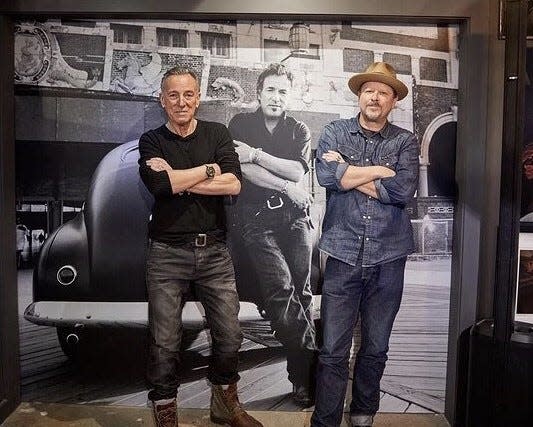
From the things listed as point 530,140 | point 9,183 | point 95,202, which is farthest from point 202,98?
point 530,140

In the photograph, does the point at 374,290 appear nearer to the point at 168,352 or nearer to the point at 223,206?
the point at 223,206

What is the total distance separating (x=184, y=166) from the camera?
296cm

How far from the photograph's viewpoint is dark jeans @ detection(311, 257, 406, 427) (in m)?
2.97

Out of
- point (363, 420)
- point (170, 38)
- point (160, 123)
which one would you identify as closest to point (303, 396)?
point (363, 420)

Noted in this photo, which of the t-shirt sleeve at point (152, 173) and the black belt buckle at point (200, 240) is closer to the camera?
the t-shirt sleeve at point (152, 173)

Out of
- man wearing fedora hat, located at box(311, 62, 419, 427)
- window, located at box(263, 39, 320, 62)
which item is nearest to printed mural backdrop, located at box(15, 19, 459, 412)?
window, located at box(263, 39, 320, 62)

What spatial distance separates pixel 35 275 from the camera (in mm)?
3449

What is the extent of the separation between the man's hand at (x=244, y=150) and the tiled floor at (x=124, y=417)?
1.61 meters

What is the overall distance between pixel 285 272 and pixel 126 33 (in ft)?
5.81

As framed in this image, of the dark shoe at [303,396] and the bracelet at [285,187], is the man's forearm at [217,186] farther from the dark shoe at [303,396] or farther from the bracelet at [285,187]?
the dark shoe at [303,396]

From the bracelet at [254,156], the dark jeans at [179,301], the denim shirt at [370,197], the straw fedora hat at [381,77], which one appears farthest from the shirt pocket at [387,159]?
the dark jeans at [179,301]

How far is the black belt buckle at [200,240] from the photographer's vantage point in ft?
9.78

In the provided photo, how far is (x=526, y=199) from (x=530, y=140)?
346 millimetres

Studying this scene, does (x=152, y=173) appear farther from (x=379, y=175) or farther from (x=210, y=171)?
(x=379, y=175)
